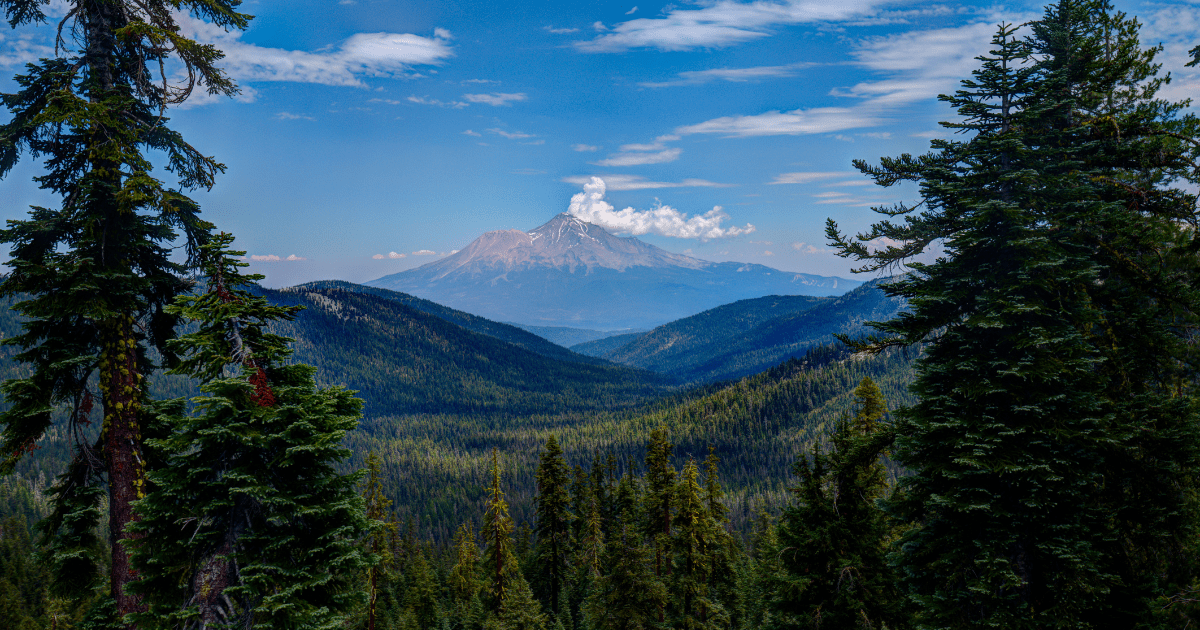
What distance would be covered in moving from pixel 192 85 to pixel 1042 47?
79.6ft

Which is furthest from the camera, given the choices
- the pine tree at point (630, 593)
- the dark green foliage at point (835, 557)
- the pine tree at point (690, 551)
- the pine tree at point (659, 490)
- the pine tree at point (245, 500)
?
the pine tree at point (659, 490)

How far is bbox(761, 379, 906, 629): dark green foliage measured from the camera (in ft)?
55.9

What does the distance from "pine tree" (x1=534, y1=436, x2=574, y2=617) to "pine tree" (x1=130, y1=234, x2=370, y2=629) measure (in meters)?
30.6

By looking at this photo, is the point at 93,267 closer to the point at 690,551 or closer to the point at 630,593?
the point at 630,593

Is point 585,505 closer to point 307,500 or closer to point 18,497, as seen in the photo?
point 307,500

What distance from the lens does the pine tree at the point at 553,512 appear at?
4109 centimetres

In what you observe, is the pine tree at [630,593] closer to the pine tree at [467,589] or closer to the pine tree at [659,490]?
the pine tree at [659,490]

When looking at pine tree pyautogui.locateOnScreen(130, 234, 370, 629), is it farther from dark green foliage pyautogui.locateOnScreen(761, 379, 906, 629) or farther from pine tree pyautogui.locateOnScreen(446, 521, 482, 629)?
pine tree pyautogui.locateOnScreen(446, 521, 482, 629)

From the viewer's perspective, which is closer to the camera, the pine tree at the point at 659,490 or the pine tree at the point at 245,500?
the pine tree at the point at 245,500

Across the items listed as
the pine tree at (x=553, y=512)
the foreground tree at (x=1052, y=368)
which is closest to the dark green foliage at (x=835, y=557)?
the foreground tree at (x=1052, y=368)

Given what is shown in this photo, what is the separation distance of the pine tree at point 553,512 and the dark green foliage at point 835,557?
23188 mm

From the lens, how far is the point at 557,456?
42.5m

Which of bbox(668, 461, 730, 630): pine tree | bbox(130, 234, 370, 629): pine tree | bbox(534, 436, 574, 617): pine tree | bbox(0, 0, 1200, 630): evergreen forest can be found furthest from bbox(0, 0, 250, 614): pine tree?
bbox(534, 436, 574, 617): pine tree

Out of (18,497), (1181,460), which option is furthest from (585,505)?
(18,497)
